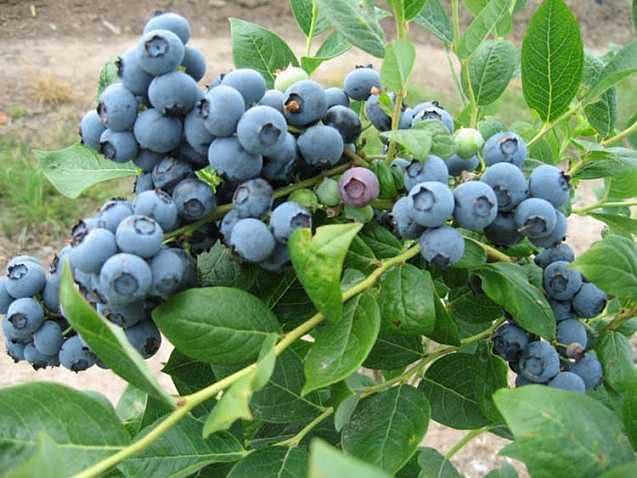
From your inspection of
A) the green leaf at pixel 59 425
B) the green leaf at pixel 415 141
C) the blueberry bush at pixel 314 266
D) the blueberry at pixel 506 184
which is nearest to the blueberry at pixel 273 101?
the blueberry bush at pixel 314 266

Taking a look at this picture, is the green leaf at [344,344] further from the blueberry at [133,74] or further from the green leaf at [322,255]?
the blueberry at [133,74]

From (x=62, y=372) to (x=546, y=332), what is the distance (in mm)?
2893

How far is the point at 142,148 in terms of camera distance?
0.74m

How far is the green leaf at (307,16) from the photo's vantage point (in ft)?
3.43

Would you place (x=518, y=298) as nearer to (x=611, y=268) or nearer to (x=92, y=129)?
(x=611, y=268)

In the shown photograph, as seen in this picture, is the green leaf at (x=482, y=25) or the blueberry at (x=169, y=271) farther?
the green leaf at (x=482, y=25)

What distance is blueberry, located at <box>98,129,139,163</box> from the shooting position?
73 cm

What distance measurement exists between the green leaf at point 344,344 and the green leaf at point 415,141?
145 mm

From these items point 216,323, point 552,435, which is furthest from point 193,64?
point 552,435

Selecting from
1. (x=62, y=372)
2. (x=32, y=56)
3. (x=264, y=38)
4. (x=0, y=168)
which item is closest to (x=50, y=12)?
(x=32, y=56)

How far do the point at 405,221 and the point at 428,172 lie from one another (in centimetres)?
5

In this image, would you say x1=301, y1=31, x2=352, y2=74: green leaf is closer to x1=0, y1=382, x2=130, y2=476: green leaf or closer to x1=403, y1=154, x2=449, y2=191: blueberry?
x1=403, y1=154, x2=449, y2=191: blueberry

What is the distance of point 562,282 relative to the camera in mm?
842

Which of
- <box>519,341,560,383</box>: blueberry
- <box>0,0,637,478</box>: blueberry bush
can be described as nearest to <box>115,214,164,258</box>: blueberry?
<box>0,0,637,478</box>: blueberry bush
